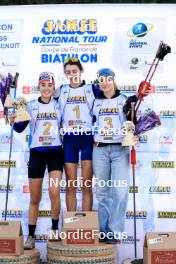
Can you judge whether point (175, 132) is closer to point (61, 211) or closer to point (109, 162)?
point (109, 162)

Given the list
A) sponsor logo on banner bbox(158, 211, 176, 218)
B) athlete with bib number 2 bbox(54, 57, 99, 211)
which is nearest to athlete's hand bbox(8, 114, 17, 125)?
athlete with bib number 2 bbox(54, 57, 99, 211)

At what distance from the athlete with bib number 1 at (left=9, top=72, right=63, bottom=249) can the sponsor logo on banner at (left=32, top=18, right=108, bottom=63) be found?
0.61ft

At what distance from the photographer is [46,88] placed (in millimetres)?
4223

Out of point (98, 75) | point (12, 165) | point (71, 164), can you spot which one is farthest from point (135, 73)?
point (12, 165)

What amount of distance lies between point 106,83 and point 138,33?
0.47 m

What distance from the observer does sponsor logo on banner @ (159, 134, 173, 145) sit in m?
4.13

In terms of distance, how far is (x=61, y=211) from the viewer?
425 cm

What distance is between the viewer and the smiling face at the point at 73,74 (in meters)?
4.20

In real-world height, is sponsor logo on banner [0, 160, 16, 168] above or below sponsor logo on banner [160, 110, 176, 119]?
below

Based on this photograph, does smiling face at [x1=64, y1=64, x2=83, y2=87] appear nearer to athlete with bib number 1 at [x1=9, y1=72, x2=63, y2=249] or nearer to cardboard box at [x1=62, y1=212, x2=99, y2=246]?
athlete with bib number 1 at [x1=9, y1=72, x2=63, y2=249]

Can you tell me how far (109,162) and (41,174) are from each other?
56cm

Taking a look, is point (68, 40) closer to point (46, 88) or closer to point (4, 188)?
point (46, 88)

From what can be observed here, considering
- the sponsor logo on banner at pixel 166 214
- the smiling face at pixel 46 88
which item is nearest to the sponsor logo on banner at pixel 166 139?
the sponsor logo on banner at pixel 166 214

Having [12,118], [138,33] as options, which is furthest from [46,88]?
[138,33]
